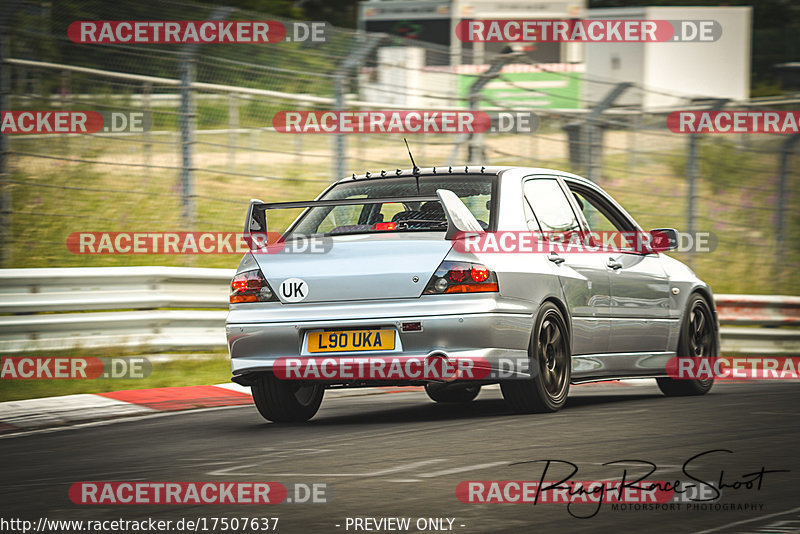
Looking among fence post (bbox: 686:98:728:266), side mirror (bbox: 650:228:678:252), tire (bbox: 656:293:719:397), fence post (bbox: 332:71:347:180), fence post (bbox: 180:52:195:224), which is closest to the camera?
side mirror (bbox: 650:228:678:252)

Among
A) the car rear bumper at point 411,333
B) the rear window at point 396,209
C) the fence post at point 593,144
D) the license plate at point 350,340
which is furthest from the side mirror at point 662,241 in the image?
the fence post at point 593,144

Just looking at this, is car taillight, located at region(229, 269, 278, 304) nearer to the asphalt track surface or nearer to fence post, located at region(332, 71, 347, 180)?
the asphalt track surface

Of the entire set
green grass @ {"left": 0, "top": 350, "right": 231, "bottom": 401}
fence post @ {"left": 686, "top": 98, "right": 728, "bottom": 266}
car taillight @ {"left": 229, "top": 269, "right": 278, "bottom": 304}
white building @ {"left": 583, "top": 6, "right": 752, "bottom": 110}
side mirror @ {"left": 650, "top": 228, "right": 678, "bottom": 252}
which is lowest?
green grass @ {"left": 0, "top": 350, "right": 231, "bottom": 401}

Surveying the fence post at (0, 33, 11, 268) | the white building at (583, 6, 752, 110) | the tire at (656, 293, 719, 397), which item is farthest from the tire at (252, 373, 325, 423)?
the white building at (583, 6, 752, 110)

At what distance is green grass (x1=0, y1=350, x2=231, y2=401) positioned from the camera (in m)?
10.2

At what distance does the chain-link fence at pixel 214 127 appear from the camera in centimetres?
1279

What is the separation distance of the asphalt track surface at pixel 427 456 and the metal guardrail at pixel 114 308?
1.99m

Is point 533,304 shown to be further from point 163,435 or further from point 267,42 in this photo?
point 267,42

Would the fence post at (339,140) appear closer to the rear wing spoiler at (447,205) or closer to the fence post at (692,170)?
the fence post at (692,170)

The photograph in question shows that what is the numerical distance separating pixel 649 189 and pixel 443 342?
13.0 meters

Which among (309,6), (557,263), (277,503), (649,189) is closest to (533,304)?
(557,263)

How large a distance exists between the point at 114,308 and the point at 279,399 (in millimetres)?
3217

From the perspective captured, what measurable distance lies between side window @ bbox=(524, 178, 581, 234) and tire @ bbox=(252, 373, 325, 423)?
1.71m

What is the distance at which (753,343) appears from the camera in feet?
47.4
